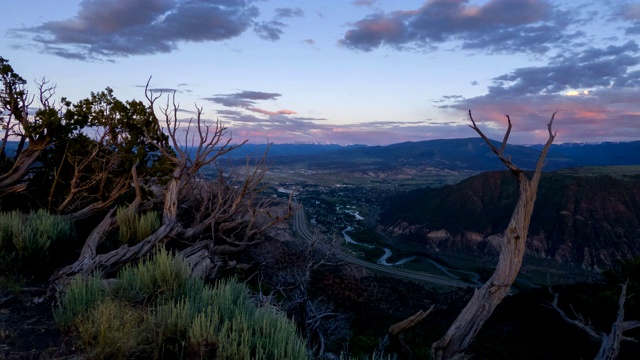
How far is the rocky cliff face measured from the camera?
287ft

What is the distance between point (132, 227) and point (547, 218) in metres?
115

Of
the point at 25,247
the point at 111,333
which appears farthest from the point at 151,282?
the point at 25,247

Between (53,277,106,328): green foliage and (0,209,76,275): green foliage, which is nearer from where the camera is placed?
(53,277,106,328): green foliage

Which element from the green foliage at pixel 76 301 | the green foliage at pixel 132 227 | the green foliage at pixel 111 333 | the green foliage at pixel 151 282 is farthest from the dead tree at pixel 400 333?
the green foliage at pixel 132 227

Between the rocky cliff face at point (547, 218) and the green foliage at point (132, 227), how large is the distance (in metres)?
96.8

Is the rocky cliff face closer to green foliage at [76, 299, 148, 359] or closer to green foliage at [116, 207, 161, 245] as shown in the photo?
green foliage at [116, 207, 161, 245]

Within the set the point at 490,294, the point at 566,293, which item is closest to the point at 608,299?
the point at 566,293

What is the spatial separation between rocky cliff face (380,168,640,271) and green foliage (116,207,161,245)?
96765 millimetres

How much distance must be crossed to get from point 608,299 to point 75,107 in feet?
97.9

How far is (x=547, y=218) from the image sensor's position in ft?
Answer: 329

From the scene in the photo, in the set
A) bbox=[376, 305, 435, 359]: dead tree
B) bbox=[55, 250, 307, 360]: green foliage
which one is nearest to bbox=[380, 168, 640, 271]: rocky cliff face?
bbox=[376, 305, 435, 359]: dead tree

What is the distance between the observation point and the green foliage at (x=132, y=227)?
29.4 ft

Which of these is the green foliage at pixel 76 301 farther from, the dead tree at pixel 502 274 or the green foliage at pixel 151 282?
the dead tree at pixel 502 274

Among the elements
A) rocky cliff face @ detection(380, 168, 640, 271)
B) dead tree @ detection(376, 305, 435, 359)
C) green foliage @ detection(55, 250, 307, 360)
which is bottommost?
rocky cliff face @ detection(380, 168, 640, 271)
